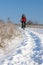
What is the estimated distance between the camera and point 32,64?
645 cm

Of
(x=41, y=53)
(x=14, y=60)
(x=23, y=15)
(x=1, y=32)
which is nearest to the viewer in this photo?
(x=14, y=60)

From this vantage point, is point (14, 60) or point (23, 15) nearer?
point (14, 60)

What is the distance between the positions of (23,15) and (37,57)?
1990 centimetres

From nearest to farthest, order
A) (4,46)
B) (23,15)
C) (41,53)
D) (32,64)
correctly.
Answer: (32,64) → (41,53) → (4,46) → (23,15)

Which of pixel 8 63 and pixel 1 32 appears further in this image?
pixel 1 32

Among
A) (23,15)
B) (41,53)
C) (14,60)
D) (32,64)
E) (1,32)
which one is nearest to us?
(32,64)

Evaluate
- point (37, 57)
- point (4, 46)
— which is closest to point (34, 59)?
point (37, 57)

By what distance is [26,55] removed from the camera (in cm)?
766

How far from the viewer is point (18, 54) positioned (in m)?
7.84

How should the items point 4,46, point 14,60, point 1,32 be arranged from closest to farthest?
1. point 14,60
2. point 4,46
3. point 1,32

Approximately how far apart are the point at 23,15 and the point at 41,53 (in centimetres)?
1947

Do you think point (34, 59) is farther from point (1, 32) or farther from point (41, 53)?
point (1, 32)

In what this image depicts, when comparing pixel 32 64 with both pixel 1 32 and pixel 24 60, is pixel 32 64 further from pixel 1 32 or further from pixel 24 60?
pixel 1 32

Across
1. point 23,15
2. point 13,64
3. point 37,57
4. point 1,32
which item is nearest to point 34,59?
point 37,57
